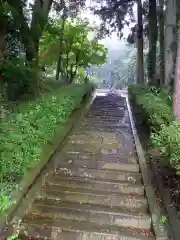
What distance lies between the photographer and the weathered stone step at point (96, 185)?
5.16 meters

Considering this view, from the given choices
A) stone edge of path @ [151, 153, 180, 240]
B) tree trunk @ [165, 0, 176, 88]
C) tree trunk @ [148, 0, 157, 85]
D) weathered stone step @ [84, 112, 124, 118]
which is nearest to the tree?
tree trunk @ [148, 0, 157, 85]

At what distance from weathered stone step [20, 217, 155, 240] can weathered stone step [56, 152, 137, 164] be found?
222 centimetres

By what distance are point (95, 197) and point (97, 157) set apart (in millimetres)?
1739

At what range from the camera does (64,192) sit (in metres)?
5.03

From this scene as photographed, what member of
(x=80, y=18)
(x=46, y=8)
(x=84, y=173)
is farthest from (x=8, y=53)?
(x=80, y=18)

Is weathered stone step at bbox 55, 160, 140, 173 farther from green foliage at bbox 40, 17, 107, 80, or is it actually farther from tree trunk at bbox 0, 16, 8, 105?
green foliage at bbox 40, 17, 107, 80

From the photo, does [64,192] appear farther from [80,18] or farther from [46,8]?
[80,18]

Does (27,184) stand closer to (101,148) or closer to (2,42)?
(101,148)

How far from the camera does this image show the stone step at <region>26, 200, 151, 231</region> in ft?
14.1

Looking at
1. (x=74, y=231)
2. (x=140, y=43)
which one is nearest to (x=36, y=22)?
(x=74, y=231)

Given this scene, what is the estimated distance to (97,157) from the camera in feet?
21.6

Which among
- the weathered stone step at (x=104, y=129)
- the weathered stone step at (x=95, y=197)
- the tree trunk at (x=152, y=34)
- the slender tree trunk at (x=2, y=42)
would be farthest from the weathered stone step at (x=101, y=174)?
the tree trunk at (x=152, y=34)

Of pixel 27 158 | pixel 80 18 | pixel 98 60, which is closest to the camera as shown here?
pixel 27 158

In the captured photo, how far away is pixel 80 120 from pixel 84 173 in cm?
417
